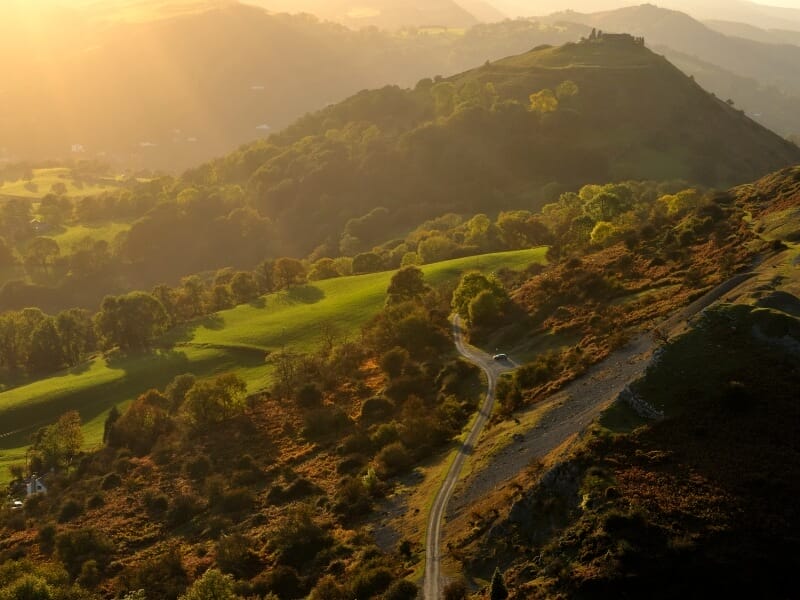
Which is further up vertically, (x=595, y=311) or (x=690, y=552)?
(x=690, y=552)

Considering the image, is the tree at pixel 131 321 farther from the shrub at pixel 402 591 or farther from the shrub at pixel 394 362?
the shrub at pixel 402 591

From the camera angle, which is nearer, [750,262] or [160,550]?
[160,550]

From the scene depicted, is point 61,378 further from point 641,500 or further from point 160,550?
point 641,500

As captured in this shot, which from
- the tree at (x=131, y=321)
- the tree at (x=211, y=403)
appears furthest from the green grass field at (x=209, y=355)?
the tree at (x=211, y=403)

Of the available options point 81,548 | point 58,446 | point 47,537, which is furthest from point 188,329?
point 81,548

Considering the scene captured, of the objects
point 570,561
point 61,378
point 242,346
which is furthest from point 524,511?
point 61,378

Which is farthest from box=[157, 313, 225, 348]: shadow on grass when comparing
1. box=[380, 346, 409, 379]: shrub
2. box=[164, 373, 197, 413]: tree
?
box=[380, 346, 409, 379]: shrub
